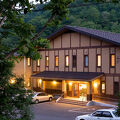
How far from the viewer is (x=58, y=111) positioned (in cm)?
2669

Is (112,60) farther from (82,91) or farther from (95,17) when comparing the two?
(95,17)

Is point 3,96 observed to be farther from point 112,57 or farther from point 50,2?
point 112,57

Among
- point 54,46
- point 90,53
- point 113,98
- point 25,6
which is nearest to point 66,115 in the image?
point 113,98

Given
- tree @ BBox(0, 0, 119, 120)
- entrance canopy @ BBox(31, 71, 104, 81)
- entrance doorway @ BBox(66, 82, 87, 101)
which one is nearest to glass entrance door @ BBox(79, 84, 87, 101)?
entrance doorway @ BBox(66, 82, 87, 101)

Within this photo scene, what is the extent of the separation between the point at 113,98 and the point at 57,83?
846 centimetres

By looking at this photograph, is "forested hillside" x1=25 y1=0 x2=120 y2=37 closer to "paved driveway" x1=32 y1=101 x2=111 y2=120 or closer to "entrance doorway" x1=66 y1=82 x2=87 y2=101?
"entrance doorway" x1=66 y1=82 x2=87 y2=101

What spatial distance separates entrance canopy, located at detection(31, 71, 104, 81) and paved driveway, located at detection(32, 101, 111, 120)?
3189 millimetres

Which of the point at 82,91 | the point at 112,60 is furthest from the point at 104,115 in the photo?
the point at 82,91

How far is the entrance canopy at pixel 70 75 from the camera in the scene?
3068 cm

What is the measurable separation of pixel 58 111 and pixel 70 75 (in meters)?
7.38

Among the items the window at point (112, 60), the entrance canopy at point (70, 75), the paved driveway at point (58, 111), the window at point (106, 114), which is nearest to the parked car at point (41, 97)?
the paved driveway at point (58, 111)

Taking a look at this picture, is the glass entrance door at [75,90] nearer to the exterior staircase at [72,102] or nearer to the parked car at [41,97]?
the exterior staircase at [72,102]

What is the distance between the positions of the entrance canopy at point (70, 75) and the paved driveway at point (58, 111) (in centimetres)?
319

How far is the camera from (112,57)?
1193 inches
